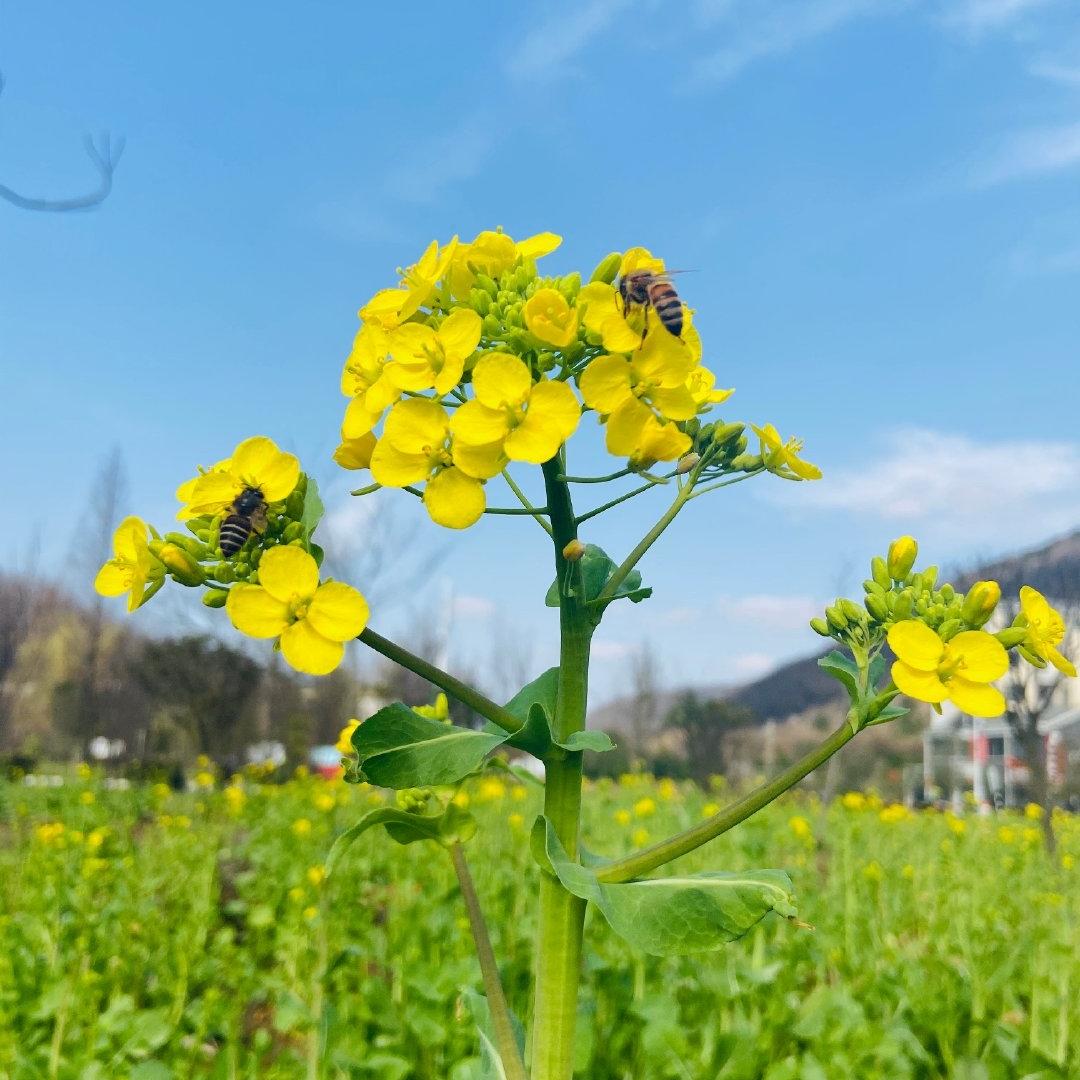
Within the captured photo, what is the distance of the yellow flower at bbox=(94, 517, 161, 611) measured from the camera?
52.6 inches

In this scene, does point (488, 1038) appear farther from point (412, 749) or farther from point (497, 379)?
point (497, 379)

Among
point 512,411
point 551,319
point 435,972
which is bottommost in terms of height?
point 435,972

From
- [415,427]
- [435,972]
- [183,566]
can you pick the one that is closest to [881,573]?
[415,427]

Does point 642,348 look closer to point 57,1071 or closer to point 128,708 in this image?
point 57,1071

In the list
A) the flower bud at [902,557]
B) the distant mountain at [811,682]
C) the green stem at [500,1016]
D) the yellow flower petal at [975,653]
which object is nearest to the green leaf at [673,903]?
the green stem at [500,1016]

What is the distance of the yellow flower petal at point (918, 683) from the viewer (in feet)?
3.96

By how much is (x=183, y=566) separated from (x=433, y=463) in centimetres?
38

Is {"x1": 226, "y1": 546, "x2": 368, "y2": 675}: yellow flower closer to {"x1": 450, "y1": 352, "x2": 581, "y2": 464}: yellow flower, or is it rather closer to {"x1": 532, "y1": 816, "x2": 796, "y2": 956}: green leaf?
{"x1": 450, "y1": 352, "x2": 581, "y2": 464}: yellow flower

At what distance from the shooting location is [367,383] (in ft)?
4.42

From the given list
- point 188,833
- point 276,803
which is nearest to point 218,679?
point 276,803

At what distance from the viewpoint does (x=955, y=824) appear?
8516 mm

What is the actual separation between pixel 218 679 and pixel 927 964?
52.6ft

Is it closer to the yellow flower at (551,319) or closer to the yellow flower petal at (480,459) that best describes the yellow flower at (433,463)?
the yellow flower petal at (480,459)

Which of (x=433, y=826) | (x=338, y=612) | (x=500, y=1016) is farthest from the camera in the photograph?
(x=433, y=826)
